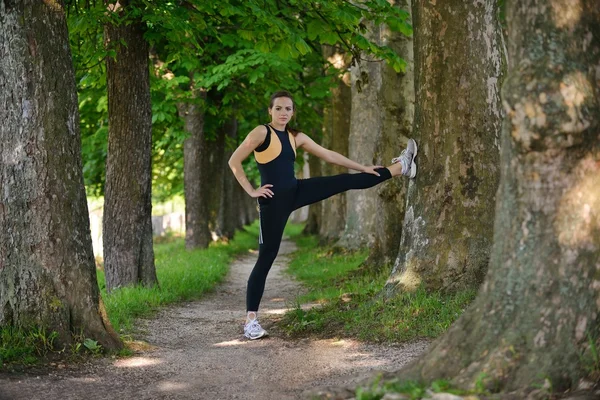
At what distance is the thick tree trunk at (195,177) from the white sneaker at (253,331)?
1110cm

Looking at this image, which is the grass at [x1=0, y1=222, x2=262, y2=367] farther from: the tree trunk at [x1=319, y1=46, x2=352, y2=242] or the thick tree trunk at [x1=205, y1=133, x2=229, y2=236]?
the tree trunk at [x1=319, y1=46, x2=352, y2=242]

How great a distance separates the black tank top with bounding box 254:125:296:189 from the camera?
7.36 metres

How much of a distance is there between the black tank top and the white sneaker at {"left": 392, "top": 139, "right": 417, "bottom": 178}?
1.16 m

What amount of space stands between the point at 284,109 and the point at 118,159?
4.30 metres

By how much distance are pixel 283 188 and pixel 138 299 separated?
3580 mm

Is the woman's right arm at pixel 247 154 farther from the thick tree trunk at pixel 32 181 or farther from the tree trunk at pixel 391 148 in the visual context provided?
the tree trunk at pixel 391 148

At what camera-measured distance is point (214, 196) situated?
2336 cm

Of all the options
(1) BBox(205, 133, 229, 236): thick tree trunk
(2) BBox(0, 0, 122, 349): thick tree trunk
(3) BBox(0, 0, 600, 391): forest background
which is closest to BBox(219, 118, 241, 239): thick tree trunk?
(1) BBox(205, 133, 229, 236): thick tree trunk

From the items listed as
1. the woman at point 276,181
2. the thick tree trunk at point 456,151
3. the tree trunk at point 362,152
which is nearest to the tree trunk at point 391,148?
the thick tree trunk at point 456,151

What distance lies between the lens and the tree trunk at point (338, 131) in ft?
65.5

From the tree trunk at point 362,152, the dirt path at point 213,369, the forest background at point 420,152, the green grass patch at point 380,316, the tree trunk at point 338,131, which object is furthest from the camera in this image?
the tree trunk at point 338,131

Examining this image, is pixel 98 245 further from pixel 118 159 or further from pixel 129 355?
pixel 129 355

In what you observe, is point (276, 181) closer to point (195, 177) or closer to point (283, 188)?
point (283, 188)

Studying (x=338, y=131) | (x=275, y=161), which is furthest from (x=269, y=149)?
(x=338, y=131)
